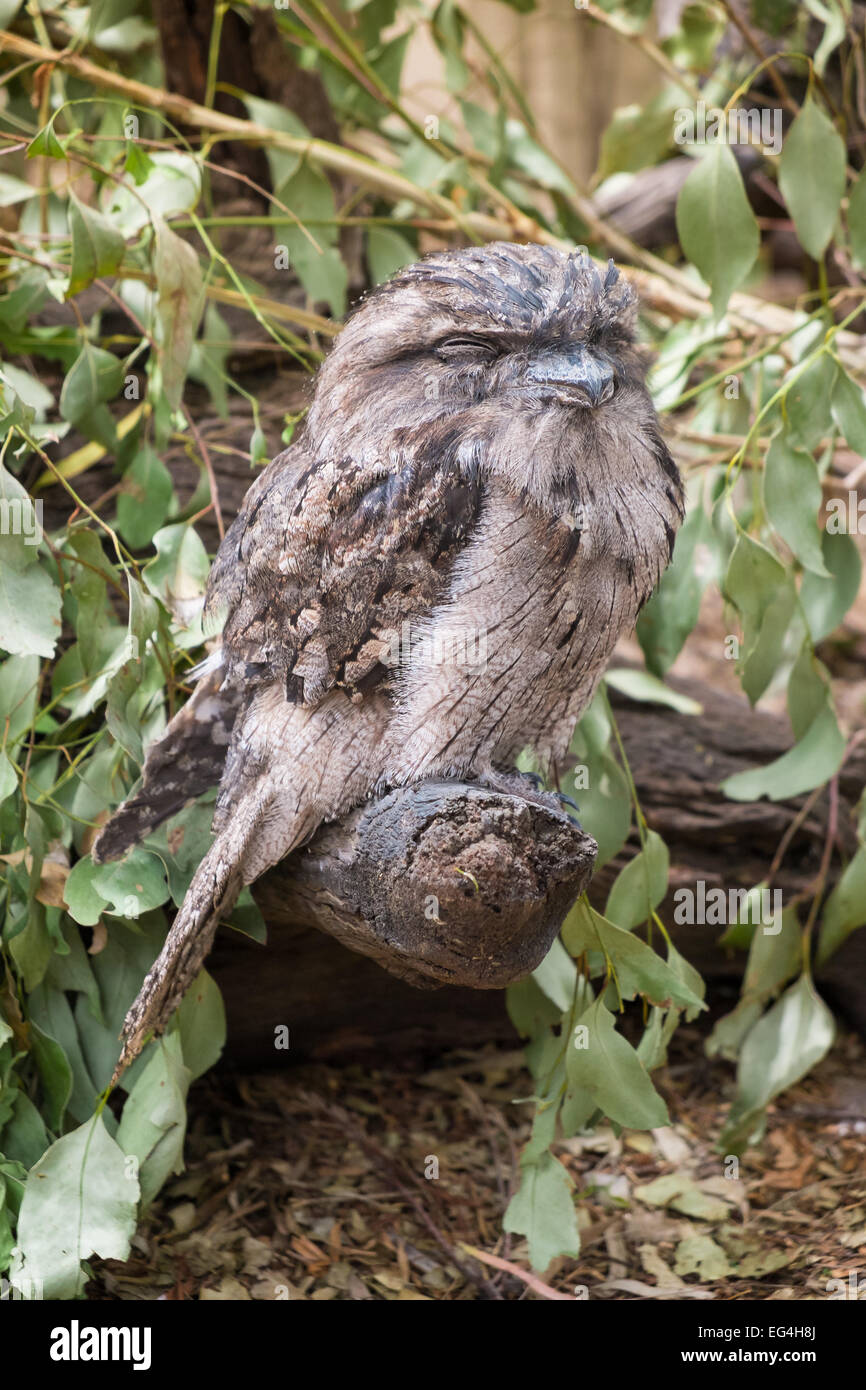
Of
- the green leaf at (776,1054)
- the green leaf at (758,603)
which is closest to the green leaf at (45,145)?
the green leaf at (758,603)

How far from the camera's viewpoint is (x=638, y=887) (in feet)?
7.77

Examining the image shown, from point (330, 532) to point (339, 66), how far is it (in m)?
1.94

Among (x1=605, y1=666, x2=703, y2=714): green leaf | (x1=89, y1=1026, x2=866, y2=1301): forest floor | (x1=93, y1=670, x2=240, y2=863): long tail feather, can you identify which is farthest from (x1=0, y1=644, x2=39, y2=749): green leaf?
(x1=605, y1=666, x2=703, y2=714): green leaf

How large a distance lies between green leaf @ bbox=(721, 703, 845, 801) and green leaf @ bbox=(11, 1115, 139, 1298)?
1.47 m

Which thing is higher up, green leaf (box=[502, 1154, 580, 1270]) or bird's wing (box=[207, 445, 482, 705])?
bird's wing (box=[207, 445, 482, 705])

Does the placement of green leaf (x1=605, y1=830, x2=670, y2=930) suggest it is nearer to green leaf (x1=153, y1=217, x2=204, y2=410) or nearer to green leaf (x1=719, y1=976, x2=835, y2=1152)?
green leaf (x1=719, y1=976, x2=835, y2=1152)

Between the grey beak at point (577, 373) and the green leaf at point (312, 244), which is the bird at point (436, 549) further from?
the green leaf at point (312, 244)

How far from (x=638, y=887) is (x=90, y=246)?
1624 mm

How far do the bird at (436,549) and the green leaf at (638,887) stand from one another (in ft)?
1.70

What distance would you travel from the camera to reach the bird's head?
1724 millimetres

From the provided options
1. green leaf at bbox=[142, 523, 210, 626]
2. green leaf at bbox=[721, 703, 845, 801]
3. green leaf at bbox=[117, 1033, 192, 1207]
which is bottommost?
green leaf at bbox=[117, 1033, 192, 1207]

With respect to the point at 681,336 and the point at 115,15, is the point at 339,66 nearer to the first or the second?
the point at 115,15

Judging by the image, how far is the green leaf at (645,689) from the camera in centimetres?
299
